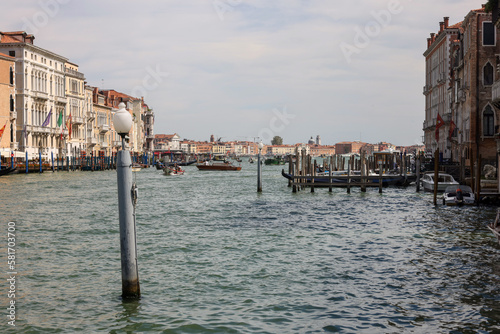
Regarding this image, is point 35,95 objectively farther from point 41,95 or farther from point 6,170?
point 6,170

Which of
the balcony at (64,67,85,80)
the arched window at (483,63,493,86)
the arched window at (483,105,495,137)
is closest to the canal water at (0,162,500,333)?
the arched window at (483,105,495,137)

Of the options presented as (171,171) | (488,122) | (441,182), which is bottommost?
(441,182)

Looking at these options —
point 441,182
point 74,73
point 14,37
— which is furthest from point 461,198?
point 74,73

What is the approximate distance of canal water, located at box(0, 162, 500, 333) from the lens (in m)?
8.75

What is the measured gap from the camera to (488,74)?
37.3 metres

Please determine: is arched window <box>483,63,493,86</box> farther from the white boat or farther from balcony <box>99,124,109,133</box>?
balcony <box>99,124,109,133</box>

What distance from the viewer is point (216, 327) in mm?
8477

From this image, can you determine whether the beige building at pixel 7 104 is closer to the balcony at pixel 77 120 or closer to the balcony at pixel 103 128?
the balcony at pixel 77 120

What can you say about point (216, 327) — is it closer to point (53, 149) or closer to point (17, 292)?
point (17, 292)

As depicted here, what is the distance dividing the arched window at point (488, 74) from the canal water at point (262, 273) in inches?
703

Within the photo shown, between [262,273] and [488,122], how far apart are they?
30342 mm

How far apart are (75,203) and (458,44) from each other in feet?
126

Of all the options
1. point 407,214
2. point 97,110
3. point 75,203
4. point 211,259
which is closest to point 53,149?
point 97,110

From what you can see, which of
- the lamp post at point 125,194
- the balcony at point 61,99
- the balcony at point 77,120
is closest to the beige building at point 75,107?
the balcony at point 77,120
